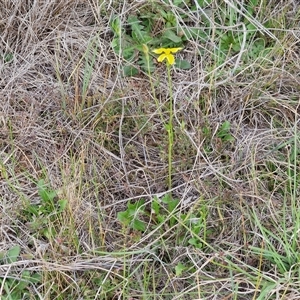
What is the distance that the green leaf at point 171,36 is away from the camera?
195 centimetres

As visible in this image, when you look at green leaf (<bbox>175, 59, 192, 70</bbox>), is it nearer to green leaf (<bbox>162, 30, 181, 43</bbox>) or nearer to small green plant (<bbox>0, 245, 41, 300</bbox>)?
green leaf (<bbox>162, 30, 181, 43</bbox>)

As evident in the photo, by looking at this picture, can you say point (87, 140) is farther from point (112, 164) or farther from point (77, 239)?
point (77, 239)

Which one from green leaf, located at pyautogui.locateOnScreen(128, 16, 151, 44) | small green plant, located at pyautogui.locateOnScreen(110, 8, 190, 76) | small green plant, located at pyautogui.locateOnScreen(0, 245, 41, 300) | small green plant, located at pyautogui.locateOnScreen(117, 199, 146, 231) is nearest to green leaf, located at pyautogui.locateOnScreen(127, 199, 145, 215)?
small green plant, located at pyautogui.locateOnScreen(117, 199, 146, 231)

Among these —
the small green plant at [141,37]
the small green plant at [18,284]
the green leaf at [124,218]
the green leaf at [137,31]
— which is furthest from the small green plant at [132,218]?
the green leaf at [137,31]

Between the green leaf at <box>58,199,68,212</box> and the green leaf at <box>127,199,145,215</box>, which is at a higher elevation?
the green leaf at <box>58,199,68,212</box>

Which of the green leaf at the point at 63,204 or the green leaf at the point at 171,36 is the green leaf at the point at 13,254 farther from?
the green leaf at the point at 171,36

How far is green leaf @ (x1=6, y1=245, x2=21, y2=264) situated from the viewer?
1485 mm

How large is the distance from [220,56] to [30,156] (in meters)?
0.76

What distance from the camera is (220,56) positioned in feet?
6.30

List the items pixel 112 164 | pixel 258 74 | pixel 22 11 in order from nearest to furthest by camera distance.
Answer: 1. pixel 112 164
2. pixel 258 74
3. pixel 22 11

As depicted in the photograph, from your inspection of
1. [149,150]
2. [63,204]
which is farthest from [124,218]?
[149,150]

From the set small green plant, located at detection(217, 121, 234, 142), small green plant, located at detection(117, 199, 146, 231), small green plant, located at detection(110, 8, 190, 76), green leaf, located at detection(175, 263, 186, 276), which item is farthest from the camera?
small green plant, located at detection(110, 8, 190, 76)

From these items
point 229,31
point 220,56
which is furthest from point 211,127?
point 229,31

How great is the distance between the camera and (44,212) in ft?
5.14
